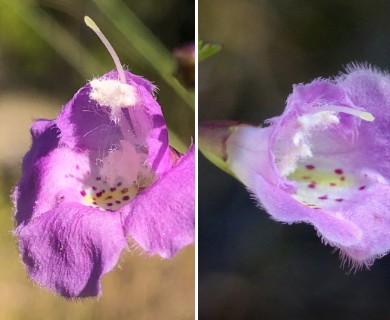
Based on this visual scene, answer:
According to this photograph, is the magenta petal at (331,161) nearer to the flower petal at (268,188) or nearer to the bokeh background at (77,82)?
the flower petal at (268,188)

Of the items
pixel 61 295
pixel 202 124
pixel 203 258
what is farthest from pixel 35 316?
pixel 202 124

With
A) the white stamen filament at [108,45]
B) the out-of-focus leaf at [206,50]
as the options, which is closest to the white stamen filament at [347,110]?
the out-of-focus leaf at [206,50]

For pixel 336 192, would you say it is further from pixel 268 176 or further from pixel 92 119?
pixel 92 119

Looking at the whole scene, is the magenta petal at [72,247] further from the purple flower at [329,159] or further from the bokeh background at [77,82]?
the purple flower at [329,159]

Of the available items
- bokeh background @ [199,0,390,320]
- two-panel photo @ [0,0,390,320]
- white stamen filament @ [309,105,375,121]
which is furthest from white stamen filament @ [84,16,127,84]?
white stamen filament @ [309,105,375,121]

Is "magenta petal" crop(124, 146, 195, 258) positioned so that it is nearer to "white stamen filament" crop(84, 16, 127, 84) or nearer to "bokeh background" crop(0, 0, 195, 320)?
"bokeh background" crop(0, 0, 195, 320)

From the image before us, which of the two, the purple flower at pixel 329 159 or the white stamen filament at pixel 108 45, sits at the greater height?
the white stamen filament at pixel 108 45

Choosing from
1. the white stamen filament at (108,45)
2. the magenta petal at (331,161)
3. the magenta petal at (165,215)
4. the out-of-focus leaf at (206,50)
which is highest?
the white stamen filament at (108,45)

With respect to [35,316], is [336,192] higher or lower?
lower

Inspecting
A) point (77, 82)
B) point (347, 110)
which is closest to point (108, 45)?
point (77, 82)
